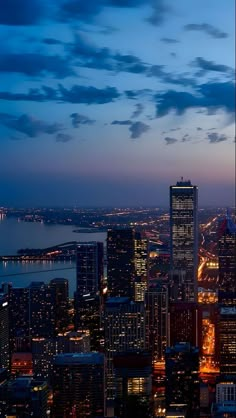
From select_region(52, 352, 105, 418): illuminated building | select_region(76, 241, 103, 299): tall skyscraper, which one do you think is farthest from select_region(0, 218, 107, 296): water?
select_region(52, 352, 105, 418): illuminated building

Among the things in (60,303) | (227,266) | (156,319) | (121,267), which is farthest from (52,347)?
(227,266)

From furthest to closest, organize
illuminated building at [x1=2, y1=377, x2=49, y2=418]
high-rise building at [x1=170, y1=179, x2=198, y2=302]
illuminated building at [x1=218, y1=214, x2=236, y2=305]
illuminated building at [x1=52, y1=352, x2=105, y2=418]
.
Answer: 1. high-rise building at [x1=170, y1=179, x2=198, y2=302]
2. illuminated building at [x1=218, y1=214, x2=236, y2=305]
3. illuminated building at [x1=52, y1=352, x2=105, y2=418]
4. illuminated building at [x1=2, y1=377, x2=49, y2=418]

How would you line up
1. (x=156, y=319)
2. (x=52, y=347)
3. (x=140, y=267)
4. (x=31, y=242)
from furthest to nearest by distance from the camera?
(x=140, y=267) < (x=156, y=319) < (x=52, y=347) < (x=31, y=242)

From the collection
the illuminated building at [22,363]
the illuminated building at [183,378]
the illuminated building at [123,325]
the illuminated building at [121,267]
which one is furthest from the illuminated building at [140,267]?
the illuminated building at [22,363]

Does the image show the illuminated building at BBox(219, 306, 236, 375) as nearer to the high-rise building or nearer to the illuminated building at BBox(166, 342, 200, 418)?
the illuminated building at BBox(166, 342, 200, 418)

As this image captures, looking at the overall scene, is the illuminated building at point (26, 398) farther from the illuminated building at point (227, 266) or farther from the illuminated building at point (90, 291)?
the illuminated building at point (227, 266)

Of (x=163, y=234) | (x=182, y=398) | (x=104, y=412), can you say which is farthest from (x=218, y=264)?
(x=104, y=412)

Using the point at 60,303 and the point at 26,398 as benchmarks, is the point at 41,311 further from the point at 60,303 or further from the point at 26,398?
the point at 26,398
